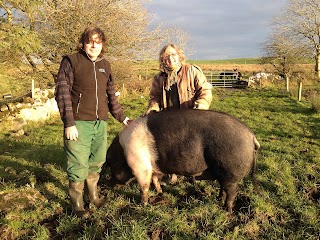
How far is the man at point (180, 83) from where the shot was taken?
4.16m

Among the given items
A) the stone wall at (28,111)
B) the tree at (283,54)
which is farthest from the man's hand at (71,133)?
the tree at (283,54)

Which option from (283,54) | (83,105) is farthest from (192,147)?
(283,54)

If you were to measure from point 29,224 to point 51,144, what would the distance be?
13.3ft

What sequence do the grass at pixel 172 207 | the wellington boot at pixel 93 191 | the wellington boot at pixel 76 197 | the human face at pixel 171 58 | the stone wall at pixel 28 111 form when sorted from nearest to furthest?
1. the grass at pixel 172 207
2. the wellington boot at pixel 76 197
3. the wellington boot at pixel 93 191
4. the human face at pixel 171 58
5. the stone wall at pixel 28 111

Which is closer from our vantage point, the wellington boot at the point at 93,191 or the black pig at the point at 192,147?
the black pig at the point at 192,147

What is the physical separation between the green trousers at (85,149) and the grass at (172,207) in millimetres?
562

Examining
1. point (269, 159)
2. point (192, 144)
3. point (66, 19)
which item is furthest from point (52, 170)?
point (66, 19)

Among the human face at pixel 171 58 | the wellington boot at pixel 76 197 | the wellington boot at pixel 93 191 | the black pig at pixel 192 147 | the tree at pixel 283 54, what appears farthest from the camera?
the tree at pixel 283 54

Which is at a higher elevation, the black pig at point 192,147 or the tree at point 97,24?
the tree at point 97,24

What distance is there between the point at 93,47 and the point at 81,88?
503 millimetres

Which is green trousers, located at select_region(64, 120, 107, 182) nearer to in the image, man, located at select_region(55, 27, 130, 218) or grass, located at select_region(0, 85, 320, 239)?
man, located at select_region(55, 27, 130, 218)

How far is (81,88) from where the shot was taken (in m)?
3.52

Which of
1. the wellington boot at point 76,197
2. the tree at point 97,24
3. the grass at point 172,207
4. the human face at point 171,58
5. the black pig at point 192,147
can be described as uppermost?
the tree at point 97,24

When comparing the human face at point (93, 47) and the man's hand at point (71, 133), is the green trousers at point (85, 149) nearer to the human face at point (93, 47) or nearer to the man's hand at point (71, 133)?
the man's hand at point (71, 133)
